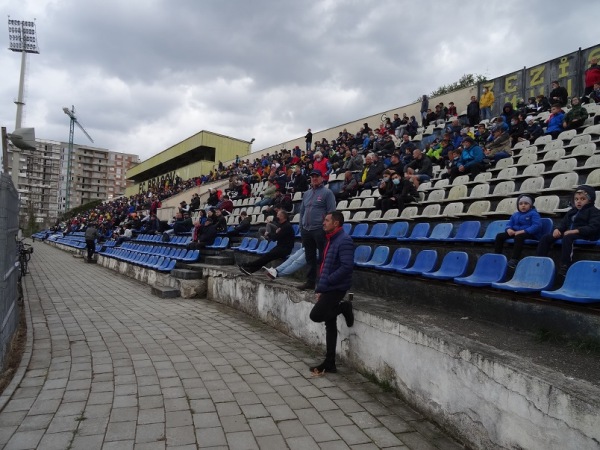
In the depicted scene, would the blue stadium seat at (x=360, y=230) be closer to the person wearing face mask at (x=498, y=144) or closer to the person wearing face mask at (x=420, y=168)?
the person wearing face mask at (x=420, y=168)

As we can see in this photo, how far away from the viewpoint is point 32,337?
5.49 m

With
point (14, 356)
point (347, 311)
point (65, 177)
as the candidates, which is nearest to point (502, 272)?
point (347, 311)

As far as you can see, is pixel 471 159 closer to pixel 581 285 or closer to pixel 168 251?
pixel 581 285

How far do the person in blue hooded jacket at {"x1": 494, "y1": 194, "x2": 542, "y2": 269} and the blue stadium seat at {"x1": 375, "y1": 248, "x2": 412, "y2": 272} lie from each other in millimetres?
1128

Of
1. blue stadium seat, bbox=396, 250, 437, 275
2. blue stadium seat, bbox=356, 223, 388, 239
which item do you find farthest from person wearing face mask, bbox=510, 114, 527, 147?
blue stadium seat, bbox=396, 250, 437, 275

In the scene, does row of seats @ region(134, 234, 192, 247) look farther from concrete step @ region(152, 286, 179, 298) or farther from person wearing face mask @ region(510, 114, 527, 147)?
person wearing face mask @ region(510, 114, 527, 147)

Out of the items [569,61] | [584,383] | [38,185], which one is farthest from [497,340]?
[38,185]

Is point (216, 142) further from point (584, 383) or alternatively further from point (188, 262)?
point (584, 383)

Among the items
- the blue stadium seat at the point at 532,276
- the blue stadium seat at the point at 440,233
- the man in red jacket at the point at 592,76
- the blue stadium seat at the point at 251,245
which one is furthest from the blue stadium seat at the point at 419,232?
the man in red jacket at the point at 592,76

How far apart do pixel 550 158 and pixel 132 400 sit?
823cm

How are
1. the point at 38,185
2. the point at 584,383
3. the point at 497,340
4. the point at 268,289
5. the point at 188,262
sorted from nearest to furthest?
the point at 584,383
the point at 497,340
the point at 268,289
the point at 188,262
the point at 38,185

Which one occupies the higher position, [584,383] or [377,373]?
[584,383]

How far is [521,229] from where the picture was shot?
473 cm

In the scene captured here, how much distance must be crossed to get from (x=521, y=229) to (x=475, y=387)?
8.91 ft
